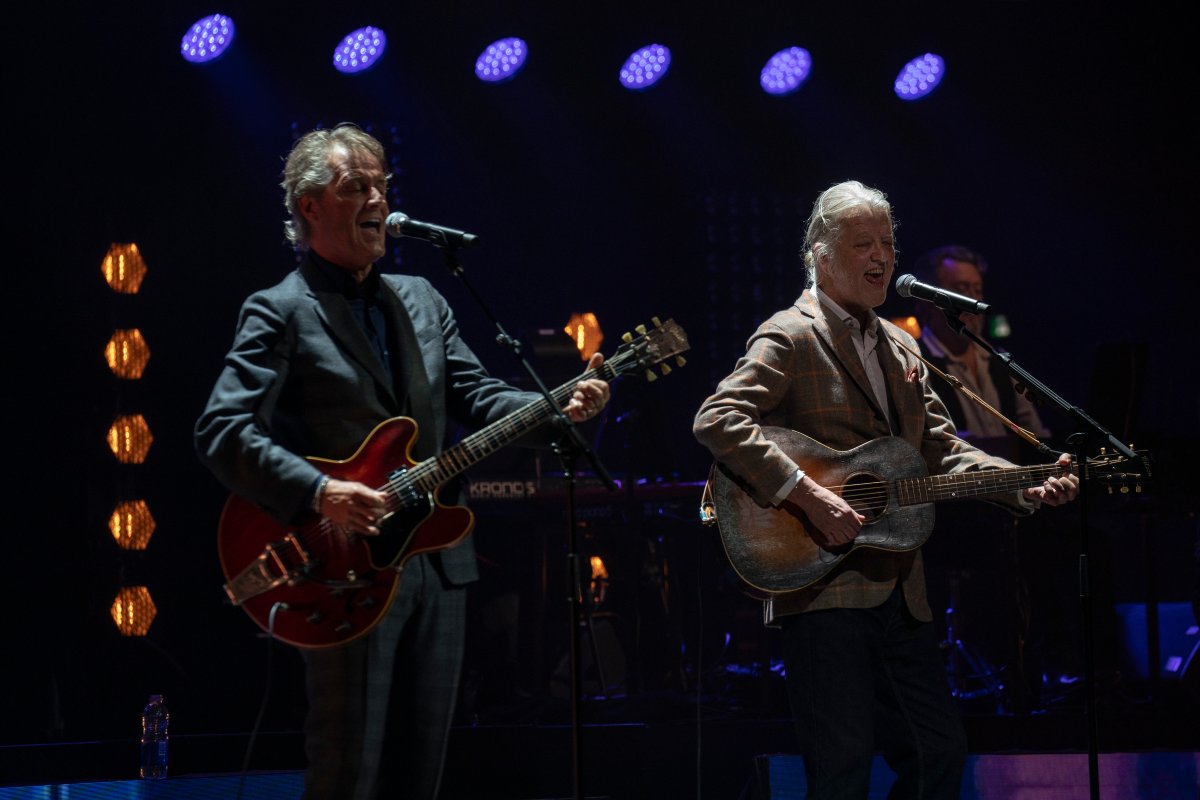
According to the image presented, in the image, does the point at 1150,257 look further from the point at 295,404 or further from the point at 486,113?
the point at 295,404

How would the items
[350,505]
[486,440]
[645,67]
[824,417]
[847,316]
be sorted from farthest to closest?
[645,67] < [847,316] < [824,417] < [486,440] < [350,505]

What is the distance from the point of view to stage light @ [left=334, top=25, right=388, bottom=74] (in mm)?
7988

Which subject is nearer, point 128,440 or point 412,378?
point 412,378

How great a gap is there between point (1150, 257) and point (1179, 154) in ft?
2.36

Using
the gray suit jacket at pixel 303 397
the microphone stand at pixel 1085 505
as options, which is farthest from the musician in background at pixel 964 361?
the gray suit jacket at pixel 303 397

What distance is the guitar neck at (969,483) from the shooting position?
12.2ft

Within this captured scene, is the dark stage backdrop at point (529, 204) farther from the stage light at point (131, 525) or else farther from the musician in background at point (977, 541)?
the musician in background at point (977, 541)

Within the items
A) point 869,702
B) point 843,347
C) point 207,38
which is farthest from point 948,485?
→ point 207,38

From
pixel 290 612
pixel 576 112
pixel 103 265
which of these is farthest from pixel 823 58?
pixel 290 612

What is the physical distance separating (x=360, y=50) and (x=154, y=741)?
4.49 meters

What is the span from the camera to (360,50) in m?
8.02

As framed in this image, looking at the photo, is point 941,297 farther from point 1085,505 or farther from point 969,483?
point 1085,505

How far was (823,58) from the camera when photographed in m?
8.68

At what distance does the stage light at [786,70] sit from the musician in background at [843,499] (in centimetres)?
478
